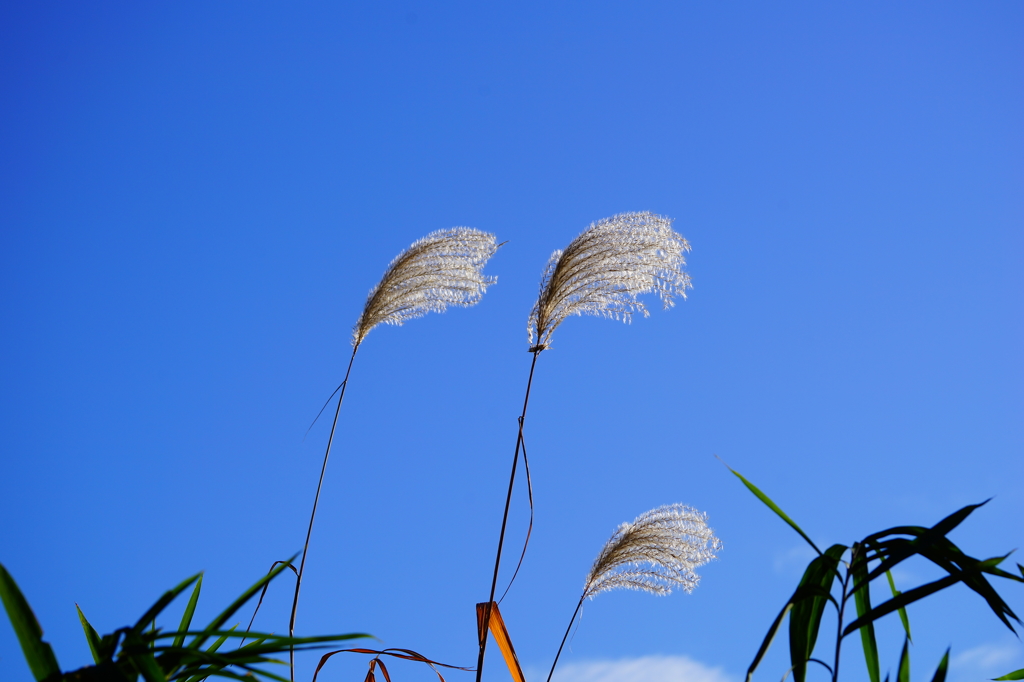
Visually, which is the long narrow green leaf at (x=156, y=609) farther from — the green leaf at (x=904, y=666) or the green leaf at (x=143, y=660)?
the green leaf at (x=904, y=666)

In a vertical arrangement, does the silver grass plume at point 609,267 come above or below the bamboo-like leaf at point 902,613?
above

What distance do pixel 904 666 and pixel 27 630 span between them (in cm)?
109

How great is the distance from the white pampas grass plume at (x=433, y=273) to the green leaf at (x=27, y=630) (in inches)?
62.9

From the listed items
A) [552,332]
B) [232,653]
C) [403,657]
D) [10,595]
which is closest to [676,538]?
[552,332]

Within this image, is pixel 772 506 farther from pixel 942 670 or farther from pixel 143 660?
pixel 143 660

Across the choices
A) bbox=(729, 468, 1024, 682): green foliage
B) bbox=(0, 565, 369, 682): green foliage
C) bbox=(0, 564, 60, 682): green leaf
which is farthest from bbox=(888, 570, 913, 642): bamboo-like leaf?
bbox=(0, 564, 60, 682): green leaf

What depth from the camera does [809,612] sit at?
0.99 meters

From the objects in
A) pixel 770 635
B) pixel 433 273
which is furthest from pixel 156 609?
pixel 433 273

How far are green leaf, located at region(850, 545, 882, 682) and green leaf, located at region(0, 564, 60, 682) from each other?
100 centimetres

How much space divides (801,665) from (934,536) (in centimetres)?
25

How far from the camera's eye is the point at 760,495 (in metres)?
1.08

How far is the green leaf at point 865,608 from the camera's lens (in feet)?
3.26

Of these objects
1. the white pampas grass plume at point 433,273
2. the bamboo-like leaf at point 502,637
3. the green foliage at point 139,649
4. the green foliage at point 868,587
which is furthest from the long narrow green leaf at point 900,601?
the white pampas grass plume at point 433,273

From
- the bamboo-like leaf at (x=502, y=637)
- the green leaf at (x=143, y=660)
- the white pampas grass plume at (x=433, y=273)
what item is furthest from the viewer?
the white pampas grass plume at (x=433, y=273)
